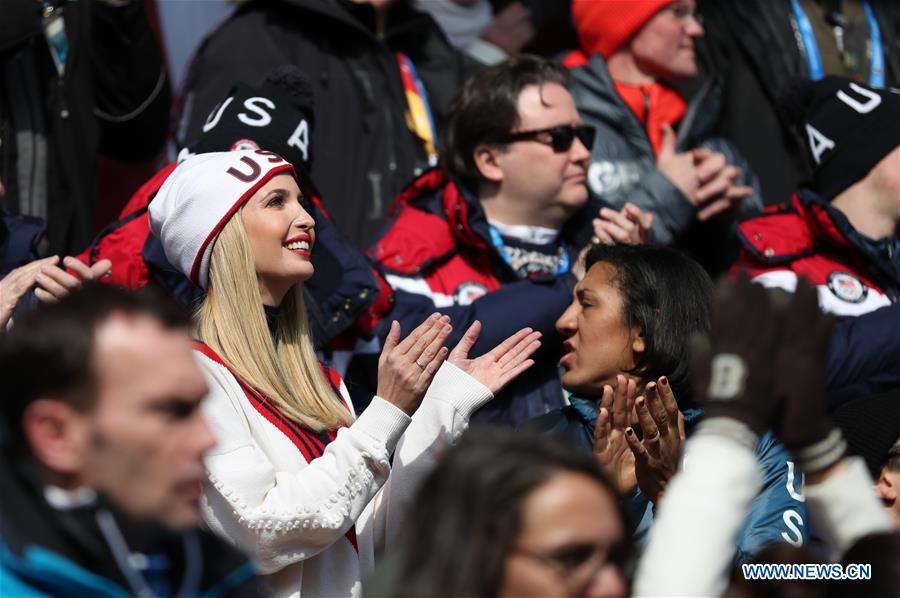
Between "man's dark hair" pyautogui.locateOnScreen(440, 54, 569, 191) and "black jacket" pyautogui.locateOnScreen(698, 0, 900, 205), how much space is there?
1315 mm

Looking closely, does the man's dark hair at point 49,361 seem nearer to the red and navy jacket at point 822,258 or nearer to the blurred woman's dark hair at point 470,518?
the blurred woman's dark hair at point 470,518

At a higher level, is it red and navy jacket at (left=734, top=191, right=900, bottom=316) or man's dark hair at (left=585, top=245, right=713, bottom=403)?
man's dark hair at (left=585, top=245, right=713, bottom=403)

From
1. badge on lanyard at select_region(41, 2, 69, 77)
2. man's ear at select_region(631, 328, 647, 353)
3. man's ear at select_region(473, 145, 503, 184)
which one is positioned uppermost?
badge on lanyard at select_region(41, 2, 69, 77)

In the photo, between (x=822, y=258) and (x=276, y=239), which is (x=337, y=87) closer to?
(x=276, y=239)

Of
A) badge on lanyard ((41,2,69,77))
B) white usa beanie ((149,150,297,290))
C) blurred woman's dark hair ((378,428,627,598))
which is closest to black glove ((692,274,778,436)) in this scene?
blurred woman's dark hair ((378,428,627,598))

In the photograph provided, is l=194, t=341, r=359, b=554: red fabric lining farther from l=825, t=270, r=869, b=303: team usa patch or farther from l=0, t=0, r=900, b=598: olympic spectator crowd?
l=825, t=270, r=869, b=303: team usa patch

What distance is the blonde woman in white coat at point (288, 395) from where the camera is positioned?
325cm

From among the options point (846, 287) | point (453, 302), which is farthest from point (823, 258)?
point (453, 302)

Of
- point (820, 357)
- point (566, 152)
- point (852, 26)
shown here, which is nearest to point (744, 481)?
point (820, 357)

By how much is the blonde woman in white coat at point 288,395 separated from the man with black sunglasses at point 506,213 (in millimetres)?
916

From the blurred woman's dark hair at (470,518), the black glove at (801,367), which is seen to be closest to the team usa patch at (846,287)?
the black glove at (801,367)

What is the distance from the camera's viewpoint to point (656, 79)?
608cm

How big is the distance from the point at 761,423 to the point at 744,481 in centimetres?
11

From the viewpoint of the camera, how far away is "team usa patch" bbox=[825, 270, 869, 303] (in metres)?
5.03
